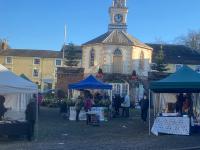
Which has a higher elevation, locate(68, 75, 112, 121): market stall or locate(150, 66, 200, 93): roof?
locate(150, 66, 200, 93): roof

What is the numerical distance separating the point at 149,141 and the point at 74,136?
327 centimetres

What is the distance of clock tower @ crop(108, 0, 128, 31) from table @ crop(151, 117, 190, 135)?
34853 millimetres

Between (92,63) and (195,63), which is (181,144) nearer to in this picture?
(92,63)

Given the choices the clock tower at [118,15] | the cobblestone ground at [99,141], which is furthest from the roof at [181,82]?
the clock tower at [118,15]

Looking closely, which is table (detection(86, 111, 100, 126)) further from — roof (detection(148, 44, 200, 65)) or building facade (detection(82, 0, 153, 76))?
roof (detection(148, 44, 200, 65))

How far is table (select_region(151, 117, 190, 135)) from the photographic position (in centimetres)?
1959

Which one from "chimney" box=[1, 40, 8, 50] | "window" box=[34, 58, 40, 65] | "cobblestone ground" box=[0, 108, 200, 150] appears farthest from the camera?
"chimney" box=[1, 40, 8, 50]

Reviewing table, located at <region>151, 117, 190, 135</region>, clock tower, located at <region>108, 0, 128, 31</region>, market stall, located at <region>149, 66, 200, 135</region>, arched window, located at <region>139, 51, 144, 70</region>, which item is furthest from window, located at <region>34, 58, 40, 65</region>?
table, located at <region>151, 117, 190, 135</region>

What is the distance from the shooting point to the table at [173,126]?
19594 millimetres

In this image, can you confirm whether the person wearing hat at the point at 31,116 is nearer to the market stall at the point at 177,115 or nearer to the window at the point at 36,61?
the market stall at the point at 177,115

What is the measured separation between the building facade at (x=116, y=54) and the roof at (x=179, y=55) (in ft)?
41.7

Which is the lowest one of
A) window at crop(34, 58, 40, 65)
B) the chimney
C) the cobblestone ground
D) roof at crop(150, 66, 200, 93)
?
the cobblestone ground

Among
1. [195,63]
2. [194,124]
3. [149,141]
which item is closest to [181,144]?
[149,141]

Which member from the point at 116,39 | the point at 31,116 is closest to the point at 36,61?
the point at 116,39
